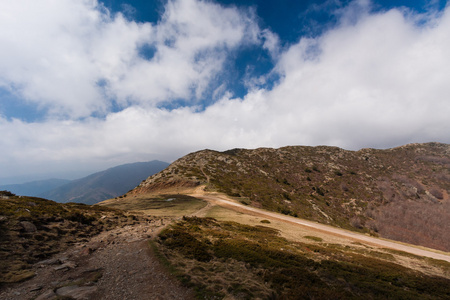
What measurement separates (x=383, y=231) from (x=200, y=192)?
7109cm

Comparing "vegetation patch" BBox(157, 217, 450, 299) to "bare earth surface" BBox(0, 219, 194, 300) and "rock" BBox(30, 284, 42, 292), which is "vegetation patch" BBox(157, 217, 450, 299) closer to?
"bare earth surface" BBox(0, 219, 194, 300)

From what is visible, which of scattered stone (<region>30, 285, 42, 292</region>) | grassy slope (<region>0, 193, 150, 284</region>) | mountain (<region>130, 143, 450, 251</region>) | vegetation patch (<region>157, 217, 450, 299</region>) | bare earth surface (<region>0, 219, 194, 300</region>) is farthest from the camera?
mountain (<region>130, 143, 450, 251</region>)

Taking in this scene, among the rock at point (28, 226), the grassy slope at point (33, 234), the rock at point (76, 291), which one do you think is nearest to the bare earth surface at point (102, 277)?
the rock at point (76, 291)

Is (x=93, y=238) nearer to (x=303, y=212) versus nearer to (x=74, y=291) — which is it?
(x=74, y=291)

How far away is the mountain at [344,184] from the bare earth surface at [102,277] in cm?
5053

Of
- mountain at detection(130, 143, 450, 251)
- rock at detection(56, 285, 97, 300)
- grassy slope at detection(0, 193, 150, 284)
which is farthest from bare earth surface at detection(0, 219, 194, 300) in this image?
mountain at detection(130, 143, 450, 251)

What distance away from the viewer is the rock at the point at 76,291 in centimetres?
873

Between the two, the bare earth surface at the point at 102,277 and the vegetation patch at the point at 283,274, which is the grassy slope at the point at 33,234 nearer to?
the bare earth surface at the point at 102,277

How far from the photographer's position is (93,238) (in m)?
17.7

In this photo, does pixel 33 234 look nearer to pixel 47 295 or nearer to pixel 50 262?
pixel 50 262

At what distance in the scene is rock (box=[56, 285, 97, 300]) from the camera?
8.73m

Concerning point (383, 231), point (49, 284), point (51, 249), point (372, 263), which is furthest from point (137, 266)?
point (383, 231)

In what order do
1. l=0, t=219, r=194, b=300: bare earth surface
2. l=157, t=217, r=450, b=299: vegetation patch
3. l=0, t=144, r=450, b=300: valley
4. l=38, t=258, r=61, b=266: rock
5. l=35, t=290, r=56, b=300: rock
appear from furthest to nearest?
l=38, t=258, r=61, b=266: rock < l=157, t=217, r=450, b=299: vegetation patch < l=0, t=144, r=450, b=300: valley < l=0, t=219, r=194, b=300: bare earth surface < l=35, t=290, r=56, b=300: rock

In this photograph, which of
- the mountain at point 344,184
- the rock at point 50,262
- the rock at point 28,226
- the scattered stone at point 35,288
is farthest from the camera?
the mountain at point 344,184
